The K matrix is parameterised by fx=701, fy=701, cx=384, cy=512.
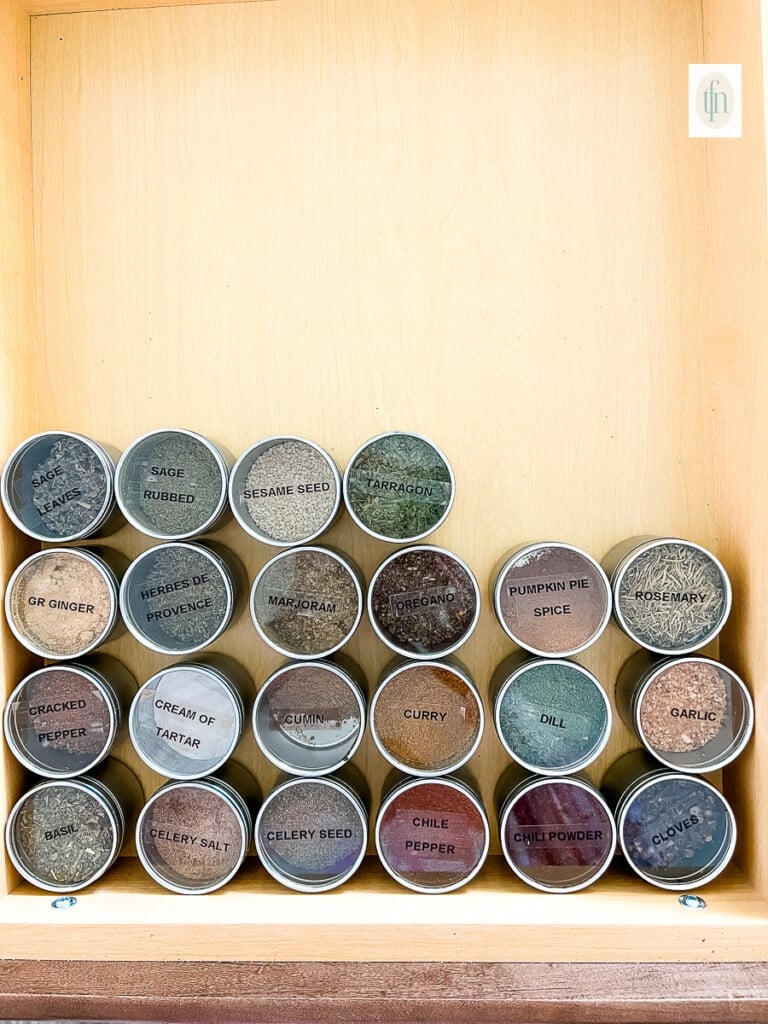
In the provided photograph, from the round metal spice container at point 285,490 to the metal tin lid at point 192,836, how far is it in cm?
48

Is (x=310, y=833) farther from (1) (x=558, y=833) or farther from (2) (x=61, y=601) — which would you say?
(2) (x=61, y=601)

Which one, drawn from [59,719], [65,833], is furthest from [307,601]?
[65,833]

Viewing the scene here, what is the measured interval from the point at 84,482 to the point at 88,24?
973mm

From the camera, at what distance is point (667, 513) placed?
55.5 inches

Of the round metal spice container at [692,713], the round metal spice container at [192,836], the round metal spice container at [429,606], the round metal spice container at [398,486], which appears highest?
the round metal spice container at [398,486]

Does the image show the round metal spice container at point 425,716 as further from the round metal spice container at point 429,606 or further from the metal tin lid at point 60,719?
the metal tin lid at point 60,719

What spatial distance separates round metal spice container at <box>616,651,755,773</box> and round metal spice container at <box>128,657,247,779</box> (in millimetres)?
743

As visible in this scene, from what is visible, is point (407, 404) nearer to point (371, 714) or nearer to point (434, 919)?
point (371, 714)

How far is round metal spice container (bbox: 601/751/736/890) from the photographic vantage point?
125 cm

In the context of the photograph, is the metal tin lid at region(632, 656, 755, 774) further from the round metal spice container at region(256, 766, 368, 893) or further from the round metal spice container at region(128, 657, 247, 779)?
the round metal spice container at region(128, 657, 247, 779)

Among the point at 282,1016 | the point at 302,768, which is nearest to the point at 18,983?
the point at 282,1016

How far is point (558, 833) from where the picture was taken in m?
1.26

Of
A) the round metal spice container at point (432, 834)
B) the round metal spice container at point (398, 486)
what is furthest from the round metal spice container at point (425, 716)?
the round metal spice container at point (398, 486)

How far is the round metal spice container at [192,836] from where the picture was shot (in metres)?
1.28
